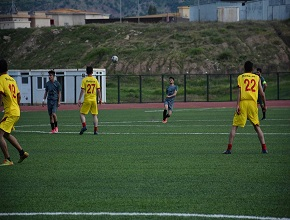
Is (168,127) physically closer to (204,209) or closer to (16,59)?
(204,209)

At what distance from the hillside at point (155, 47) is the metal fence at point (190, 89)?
695cm

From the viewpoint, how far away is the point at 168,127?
2672 cm

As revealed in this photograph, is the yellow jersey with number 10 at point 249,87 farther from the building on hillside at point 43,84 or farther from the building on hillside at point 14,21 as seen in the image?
the building on hillside at point 14,21

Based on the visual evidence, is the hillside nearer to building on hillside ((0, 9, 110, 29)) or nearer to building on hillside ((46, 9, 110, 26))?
building on hillside ((0, 9, 110, 29))

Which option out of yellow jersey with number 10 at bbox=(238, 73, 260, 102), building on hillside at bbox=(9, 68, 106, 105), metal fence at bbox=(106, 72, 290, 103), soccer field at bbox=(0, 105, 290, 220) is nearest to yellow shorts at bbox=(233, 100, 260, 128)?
yellow jersey with number 10 at bbox=(238, 73, 260, 102)

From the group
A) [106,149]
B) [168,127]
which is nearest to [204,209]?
[106,149]

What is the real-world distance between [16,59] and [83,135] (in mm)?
66712

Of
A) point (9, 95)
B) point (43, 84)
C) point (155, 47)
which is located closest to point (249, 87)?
point (9, 95)

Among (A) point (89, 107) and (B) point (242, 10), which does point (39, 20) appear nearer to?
(B) point (242, 10)

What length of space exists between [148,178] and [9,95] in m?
3.60

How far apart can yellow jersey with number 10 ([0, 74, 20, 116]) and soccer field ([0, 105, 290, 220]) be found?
109 centimetres

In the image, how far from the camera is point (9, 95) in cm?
1527

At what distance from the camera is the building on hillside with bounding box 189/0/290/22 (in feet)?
A: 302

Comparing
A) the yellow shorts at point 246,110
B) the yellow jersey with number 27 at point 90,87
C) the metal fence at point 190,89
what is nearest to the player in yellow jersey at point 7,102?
the yellow shorts at point 246,110
